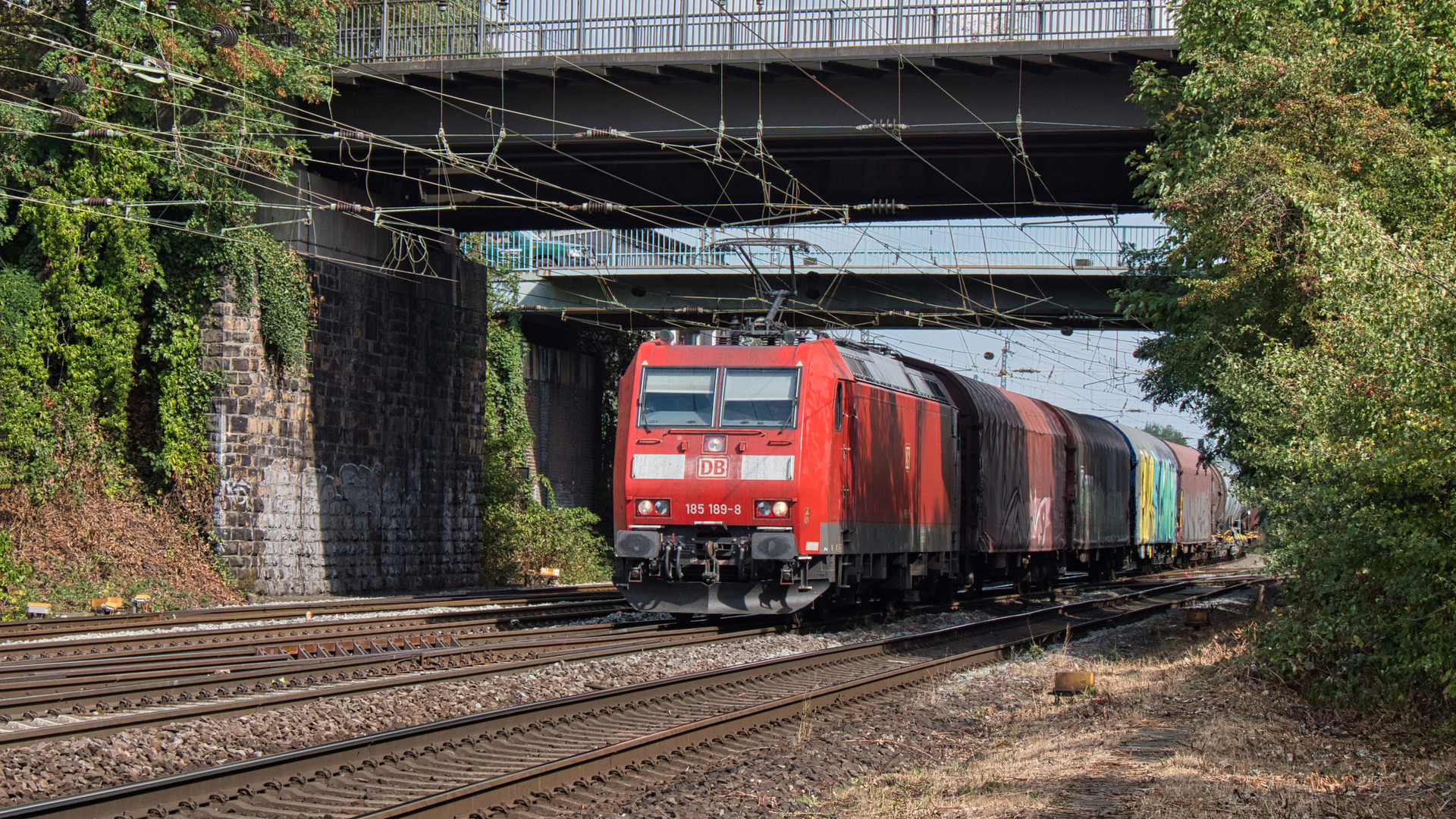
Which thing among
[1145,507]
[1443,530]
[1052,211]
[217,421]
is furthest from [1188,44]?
[1145,507]

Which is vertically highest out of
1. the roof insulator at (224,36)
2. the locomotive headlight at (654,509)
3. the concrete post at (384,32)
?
the concrete post at (384,32)

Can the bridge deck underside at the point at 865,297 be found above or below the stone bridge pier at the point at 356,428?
above

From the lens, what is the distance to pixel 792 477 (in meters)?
16.2

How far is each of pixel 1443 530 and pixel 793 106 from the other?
1546 cm

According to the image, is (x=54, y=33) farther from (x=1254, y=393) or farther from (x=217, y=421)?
(x=1254, y=393)

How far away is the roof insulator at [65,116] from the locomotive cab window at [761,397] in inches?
395

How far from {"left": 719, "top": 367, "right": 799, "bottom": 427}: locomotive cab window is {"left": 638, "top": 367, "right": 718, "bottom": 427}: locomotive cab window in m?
0.21

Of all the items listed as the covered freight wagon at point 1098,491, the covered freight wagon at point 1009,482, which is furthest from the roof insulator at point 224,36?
the covered freight wagon at point 1098,491

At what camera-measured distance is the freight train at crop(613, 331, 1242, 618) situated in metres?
16.3

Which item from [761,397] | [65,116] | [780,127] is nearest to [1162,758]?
[761,397]

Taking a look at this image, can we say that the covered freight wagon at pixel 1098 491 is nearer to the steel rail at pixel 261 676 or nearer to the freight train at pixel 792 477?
the freight train at pixel 792 477

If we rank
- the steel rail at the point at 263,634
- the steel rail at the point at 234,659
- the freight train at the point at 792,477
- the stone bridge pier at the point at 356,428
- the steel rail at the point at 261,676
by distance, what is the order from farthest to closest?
the stone bridge pier at the point at 356,428, the freight train at the point at 792,477, the steel rail at the point at 263,634, the steel rail at the point at 234,659, the steel rail at the point at 261,676

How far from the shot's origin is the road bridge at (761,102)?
71.4 feet

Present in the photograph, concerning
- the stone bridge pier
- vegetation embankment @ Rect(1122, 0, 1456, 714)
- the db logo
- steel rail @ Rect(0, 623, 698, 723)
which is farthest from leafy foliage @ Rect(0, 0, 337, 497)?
vegetation embankment @ Rect(1122, 0, 1456, 714)
